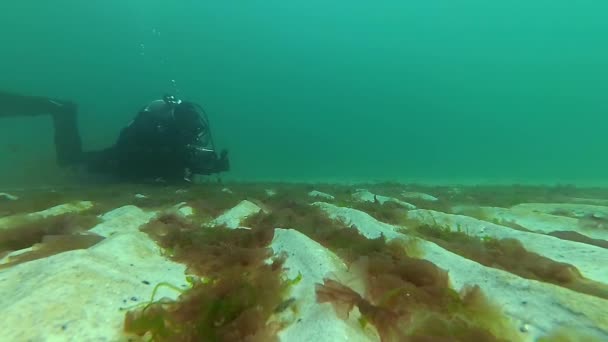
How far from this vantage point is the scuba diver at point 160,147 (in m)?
10.5

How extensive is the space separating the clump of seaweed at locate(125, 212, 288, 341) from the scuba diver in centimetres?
744

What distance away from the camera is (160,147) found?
10.6 meters

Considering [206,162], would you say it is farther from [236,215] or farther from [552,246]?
[552,246]

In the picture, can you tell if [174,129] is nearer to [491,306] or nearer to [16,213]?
[16,213]

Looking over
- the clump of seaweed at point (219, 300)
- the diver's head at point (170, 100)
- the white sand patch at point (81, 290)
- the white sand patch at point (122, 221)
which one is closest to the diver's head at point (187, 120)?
the diver's head at point (170, 100)

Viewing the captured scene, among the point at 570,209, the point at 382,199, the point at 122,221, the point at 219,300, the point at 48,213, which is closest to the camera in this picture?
the point at 219,300

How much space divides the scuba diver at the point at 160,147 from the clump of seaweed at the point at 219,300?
7.44 m

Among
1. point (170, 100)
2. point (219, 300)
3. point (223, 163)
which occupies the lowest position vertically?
point (219, 300)

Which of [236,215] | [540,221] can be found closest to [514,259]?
[540,221]

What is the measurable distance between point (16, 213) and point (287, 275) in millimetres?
4649

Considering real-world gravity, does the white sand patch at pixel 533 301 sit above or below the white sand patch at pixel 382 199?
above

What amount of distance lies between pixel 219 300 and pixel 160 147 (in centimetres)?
938

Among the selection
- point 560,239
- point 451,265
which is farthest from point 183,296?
point 560,239

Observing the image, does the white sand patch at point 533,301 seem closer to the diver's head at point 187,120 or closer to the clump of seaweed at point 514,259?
the clump of seaweed at point 514,259
